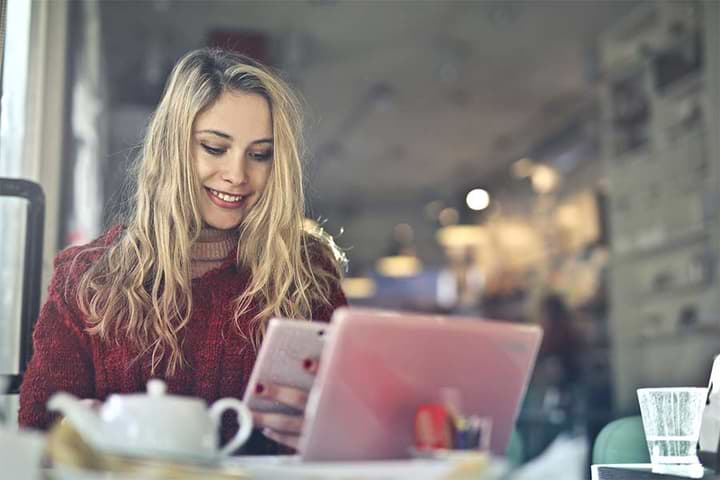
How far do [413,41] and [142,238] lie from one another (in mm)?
5786

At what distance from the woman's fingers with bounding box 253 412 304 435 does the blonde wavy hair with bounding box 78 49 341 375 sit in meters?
0.49

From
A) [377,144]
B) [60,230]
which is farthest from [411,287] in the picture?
[60,230]

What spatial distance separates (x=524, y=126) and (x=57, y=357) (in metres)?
8.68

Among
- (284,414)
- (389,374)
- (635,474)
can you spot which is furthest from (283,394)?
(635,474)

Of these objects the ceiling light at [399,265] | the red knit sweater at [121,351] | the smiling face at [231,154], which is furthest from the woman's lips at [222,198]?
Result: the ceiling light at [399,265]

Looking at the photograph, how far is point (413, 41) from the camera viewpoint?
7.32 metres

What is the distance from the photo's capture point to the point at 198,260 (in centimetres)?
188

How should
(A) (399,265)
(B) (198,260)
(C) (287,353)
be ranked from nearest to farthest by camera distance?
(C) (287,353) → (B) (198,260) → (A) (399,265)

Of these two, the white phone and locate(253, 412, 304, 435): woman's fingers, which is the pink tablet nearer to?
the white phone

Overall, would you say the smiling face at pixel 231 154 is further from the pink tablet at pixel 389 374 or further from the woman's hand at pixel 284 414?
the pink tablet at pixel 389 374

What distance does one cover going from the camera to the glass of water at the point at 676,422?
4.47ft

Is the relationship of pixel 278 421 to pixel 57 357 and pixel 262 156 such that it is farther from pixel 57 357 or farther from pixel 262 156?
pixel 262 156

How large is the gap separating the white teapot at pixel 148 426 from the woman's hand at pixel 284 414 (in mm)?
266

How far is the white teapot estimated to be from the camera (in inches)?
35.3
